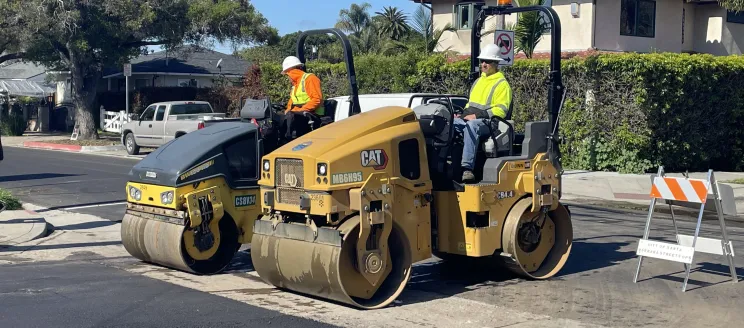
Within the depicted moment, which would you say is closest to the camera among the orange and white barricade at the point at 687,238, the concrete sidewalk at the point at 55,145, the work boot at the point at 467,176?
the work boot at the point at 467,176

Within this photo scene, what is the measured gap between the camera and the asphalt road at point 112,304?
23.1 ft

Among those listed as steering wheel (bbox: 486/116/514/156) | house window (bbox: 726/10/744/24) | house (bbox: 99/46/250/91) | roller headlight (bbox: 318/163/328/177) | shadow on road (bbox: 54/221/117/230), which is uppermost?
house window (bbox: 726/10/744/24)

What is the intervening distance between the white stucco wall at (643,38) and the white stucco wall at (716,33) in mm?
1242

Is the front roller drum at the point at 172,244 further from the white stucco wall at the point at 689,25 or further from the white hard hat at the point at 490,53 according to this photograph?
the white stucco wall at the point at 689,25

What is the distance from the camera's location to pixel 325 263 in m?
7.30

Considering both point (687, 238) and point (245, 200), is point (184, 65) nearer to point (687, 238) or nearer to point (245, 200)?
point (245, 200)

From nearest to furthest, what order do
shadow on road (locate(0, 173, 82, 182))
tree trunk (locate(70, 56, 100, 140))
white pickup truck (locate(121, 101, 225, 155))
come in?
shadow on road (locate(0, 173, 82, 182)), white pickup truck (locate(121, 101, 225, 155)), tree trunk (locate(70, 56, 100, 140))

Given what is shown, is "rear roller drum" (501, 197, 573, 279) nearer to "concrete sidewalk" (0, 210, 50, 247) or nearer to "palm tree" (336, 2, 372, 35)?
"concrete sidewalk" (0, 210, 50, 247)

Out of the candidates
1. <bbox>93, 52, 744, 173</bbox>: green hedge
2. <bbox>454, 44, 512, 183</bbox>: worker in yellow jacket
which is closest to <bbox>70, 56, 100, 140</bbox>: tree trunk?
<bbox>93, 52, 744, 173</bbox>: green hedge

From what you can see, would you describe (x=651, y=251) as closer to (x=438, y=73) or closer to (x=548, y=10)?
(x=548, y=10)

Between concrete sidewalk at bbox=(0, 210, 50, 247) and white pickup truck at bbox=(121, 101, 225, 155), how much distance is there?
518 inches

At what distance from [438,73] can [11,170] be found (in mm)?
11083

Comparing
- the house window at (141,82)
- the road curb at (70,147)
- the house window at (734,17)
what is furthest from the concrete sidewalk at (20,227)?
the house window at (141,82)

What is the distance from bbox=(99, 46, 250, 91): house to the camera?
143 feet
